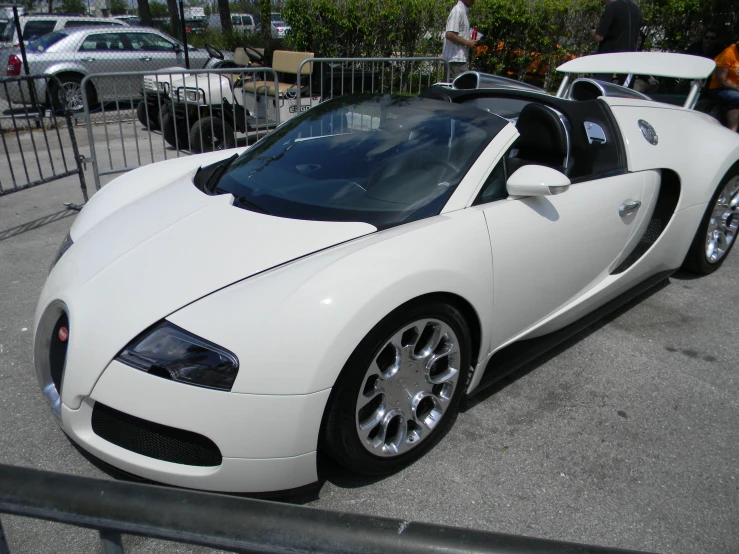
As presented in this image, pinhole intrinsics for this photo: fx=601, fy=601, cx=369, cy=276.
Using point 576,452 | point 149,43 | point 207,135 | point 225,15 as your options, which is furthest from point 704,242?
point 225,15

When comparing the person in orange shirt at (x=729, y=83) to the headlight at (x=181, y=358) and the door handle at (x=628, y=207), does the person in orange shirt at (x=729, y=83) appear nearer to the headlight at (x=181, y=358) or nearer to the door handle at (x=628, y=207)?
the door handle at (x=628, y=207)

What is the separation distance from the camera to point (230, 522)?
88 cm

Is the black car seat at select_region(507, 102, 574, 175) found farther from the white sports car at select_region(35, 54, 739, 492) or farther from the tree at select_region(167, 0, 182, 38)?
the tree at select_region(167, 0, 182, 38)

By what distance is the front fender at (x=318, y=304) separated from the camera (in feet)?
6.04

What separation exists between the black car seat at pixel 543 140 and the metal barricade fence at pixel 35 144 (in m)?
3.93

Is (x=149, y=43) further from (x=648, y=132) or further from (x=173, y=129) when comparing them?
(x=648, y=132)

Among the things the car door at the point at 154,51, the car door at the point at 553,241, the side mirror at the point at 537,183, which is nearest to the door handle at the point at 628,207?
the car door at the point at 553,241

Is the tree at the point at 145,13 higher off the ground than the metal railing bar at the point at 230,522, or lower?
lower

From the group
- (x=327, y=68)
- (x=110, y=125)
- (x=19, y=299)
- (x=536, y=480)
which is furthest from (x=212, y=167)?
(x=110, y=125)

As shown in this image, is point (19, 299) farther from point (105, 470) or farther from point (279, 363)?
point (279, 363)

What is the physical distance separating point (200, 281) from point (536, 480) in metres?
1.45

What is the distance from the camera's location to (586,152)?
2.96 meters

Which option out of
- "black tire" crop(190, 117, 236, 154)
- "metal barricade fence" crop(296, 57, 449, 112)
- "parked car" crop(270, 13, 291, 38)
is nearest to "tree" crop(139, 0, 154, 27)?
"parked car" crop(270, 13, 291, 38)

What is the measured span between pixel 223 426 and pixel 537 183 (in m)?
1.56
